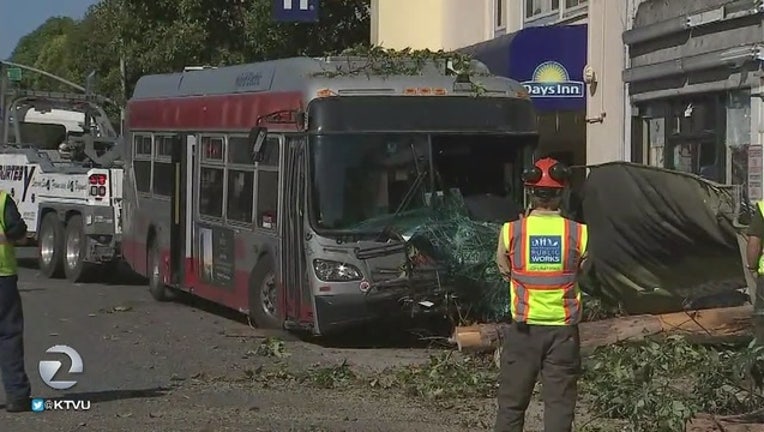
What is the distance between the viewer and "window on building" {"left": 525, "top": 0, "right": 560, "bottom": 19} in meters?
21.8

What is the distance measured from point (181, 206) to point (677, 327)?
25.7ft

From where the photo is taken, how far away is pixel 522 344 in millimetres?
7465

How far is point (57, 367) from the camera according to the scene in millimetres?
11625

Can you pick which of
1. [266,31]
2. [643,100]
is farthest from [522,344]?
[266,31]

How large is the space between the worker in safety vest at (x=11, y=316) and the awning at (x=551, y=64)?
11.1 m

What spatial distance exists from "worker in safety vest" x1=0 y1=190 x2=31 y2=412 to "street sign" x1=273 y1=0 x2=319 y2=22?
14.6 metres

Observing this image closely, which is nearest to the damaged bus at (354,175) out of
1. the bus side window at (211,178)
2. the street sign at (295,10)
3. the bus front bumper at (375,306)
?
the bus front bumper at (375,306)

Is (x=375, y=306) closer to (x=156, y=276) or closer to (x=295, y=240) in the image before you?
(x=295, y=240)

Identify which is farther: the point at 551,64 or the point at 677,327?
the point at 551,64

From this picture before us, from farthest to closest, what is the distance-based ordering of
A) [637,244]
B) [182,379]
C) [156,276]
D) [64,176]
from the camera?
[64,176] → [156,276] → [637,244] → [182,379]

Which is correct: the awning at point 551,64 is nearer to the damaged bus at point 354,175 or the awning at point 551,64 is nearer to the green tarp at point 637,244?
the damaged bus at point 354,175

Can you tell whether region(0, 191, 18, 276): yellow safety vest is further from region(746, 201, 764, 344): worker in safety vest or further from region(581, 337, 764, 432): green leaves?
region(746, 201, 764, 344): worker in safety vest

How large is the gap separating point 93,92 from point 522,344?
70.0 feet

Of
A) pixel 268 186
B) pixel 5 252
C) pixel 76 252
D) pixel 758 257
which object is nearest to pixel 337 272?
pixel 268 186
